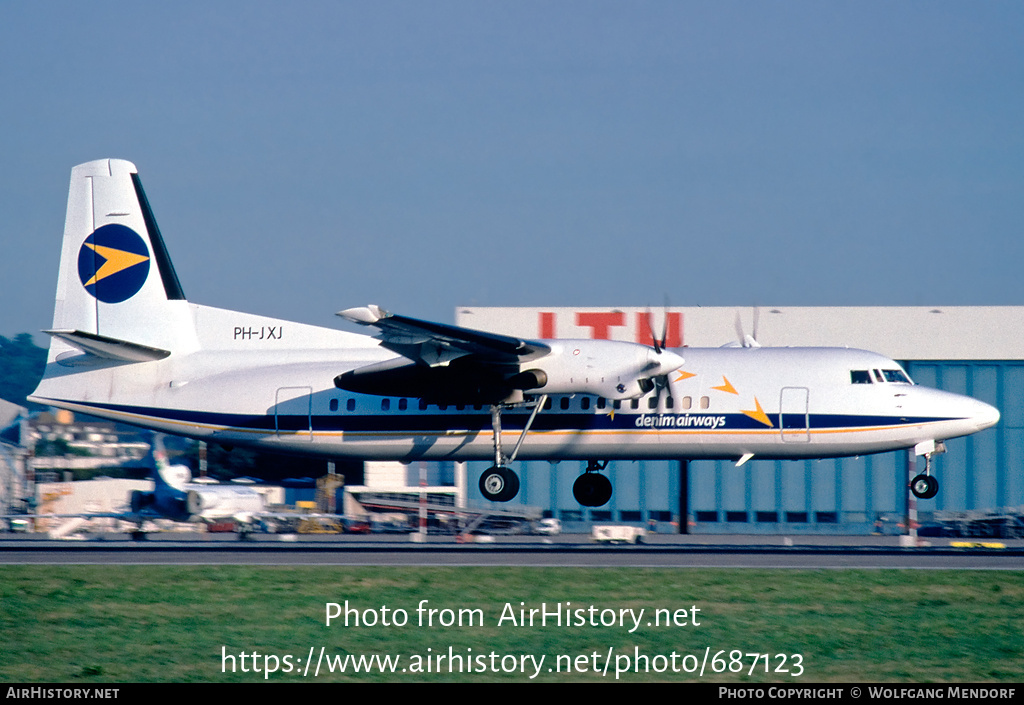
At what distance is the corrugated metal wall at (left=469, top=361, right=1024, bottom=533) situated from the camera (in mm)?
38188

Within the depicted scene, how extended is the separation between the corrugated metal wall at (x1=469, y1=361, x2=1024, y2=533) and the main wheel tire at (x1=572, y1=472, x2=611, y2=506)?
14380 mm

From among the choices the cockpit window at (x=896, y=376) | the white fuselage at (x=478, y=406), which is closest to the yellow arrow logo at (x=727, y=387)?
the white fuselage at (x=478, y=406)

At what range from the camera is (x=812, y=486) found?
39.6 metres

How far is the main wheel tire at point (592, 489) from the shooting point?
24516 mm

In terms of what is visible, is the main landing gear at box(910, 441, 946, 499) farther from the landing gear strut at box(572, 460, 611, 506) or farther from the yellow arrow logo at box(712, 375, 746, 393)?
the landing gear strut at box(572, 460, 611, 506)

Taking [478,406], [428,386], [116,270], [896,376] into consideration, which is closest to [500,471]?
[478,406]

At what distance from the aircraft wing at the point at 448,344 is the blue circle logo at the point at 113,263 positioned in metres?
6.99

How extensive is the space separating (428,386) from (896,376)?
9.19 m

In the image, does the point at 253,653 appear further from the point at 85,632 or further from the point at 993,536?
the point at 993,536

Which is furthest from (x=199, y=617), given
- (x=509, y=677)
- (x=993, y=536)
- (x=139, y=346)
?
(x=993, y=536)

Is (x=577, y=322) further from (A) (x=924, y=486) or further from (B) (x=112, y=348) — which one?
(B) (x=112, y=348)

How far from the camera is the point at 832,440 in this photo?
2220 cm

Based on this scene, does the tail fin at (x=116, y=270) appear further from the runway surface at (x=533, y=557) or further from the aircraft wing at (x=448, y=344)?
the aircraft wing at (x=448, y=344)

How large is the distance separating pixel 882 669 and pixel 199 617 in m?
8.59
